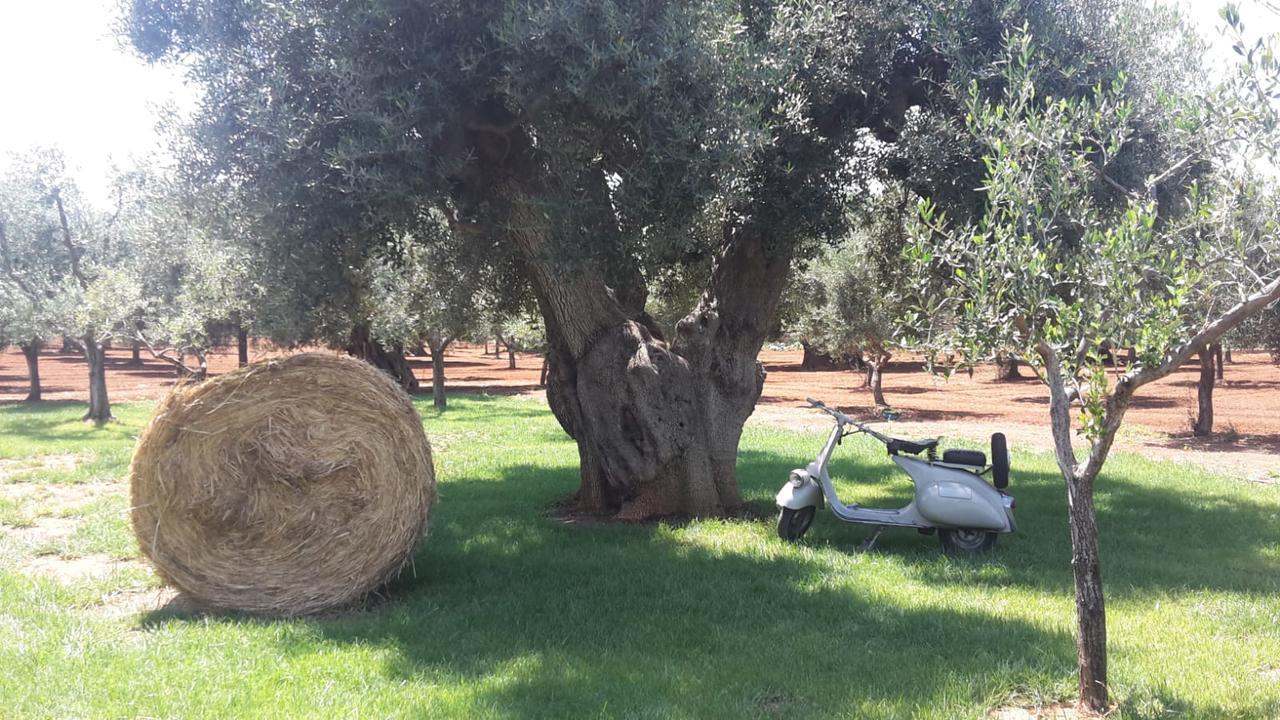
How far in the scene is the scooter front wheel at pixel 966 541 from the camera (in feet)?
24.7

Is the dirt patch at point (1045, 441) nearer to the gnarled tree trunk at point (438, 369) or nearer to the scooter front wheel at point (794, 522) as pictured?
the scooter front wheel at point (794, 522)

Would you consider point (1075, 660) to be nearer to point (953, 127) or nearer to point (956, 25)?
point (953, 127)

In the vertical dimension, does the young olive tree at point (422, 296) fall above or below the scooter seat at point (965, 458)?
above

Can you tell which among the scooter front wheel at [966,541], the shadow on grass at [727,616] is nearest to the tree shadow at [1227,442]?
the shadow on grass at [727,616]

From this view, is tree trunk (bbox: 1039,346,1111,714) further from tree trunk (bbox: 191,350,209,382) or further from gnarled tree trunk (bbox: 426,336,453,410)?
gnarled tree trunk (bbox: 426,336,453,410)

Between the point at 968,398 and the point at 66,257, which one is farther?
the point at 968,398

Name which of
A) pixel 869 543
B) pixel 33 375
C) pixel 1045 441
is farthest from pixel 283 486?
pixel 33 375

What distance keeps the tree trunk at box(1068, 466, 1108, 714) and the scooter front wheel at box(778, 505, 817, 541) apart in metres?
3.68

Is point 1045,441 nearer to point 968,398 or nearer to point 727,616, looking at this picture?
point 968,398

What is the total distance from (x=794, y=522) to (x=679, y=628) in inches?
106

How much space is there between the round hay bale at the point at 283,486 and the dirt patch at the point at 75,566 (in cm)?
159

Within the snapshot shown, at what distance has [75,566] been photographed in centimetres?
740

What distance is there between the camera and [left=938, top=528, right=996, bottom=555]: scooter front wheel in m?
7.54

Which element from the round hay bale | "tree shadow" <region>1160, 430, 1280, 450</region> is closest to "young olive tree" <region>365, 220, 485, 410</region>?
the round hay bale
